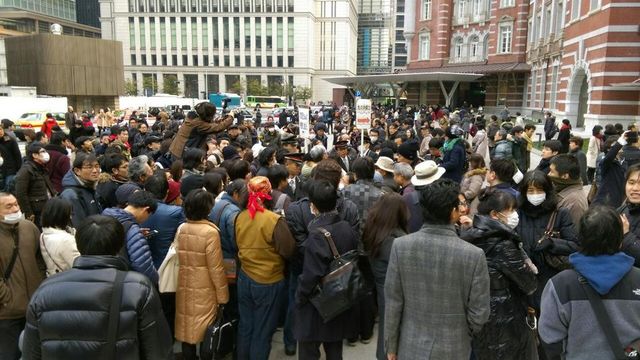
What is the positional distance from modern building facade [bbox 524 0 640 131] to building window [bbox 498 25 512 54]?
9411 millimetres

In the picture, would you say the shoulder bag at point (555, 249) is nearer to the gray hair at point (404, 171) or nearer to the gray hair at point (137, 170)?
the gray hair at point (404, 171)

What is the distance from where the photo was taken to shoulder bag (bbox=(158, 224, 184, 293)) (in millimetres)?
4191

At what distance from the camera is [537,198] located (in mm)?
4090

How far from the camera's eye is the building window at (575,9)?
24.4 meters

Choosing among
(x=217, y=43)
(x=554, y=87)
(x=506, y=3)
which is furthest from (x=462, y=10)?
(x=217, y=43)

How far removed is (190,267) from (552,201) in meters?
3.21

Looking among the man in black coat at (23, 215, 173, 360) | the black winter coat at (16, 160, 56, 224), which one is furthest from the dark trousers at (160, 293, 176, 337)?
the black winter coat at (16, 160, 56, 224)

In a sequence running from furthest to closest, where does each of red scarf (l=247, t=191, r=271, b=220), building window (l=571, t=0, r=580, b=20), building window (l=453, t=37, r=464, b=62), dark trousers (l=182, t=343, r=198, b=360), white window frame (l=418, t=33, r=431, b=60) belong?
white window frame (l=418, t=33, r=431, b=60), building window (l=453, t=37, r=464, b=62), building window (l=571, t=0, r=580, b=20), dark trousers (l=182, t=343, r=198, b=360), red scarf (l=247, t=191, r=271, b=220)

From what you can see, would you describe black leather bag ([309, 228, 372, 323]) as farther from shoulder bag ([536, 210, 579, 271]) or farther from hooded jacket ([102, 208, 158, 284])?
shoulder bag ([536, 210, 579, 271])

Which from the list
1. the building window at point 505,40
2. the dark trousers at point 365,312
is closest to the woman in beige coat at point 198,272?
the dark trousers at point 365,312

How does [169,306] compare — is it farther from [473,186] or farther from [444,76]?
[444,76]

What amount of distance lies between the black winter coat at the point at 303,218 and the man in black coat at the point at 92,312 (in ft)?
5.51

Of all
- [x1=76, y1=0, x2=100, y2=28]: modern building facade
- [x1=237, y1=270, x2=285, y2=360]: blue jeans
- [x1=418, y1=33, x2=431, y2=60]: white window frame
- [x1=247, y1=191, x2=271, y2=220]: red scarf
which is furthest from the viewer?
[x1=76, y1=0, x2=100, y2=28]: modern building facade

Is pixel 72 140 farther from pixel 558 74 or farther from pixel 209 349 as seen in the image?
pixel 558 74
